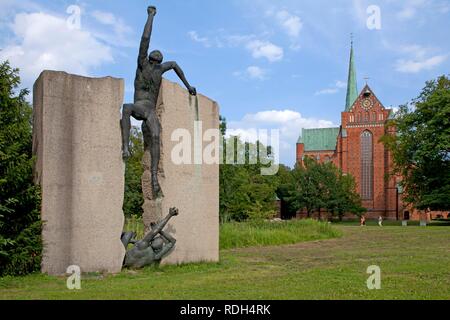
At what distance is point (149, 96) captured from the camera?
33.1ft

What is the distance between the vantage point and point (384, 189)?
80.2 m

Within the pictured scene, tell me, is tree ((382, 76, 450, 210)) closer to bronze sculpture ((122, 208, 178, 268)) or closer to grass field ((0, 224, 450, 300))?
grass field ((0, 224, 450, 300))

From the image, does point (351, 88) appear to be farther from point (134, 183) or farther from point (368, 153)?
point (134, 183)

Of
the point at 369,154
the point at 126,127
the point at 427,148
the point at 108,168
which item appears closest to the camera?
the point at 108,168

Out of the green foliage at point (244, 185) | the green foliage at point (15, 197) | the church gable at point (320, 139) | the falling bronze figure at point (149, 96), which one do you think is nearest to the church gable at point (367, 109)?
the church gable at point (320, 139)

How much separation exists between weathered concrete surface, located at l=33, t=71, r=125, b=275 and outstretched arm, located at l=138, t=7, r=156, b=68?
0.66 m

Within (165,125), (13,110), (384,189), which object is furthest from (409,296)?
(384,189)

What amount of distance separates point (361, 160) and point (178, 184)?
74957 millimetres

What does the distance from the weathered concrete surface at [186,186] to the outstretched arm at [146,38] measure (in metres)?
0.73

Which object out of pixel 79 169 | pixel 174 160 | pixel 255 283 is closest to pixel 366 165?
pixel 174 160

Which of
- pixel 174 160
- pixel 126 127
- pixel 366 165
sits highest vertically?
pixel 366 165

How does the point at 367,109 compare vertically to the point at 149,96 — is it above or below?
above

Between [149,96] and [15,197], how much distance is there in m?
3.18
